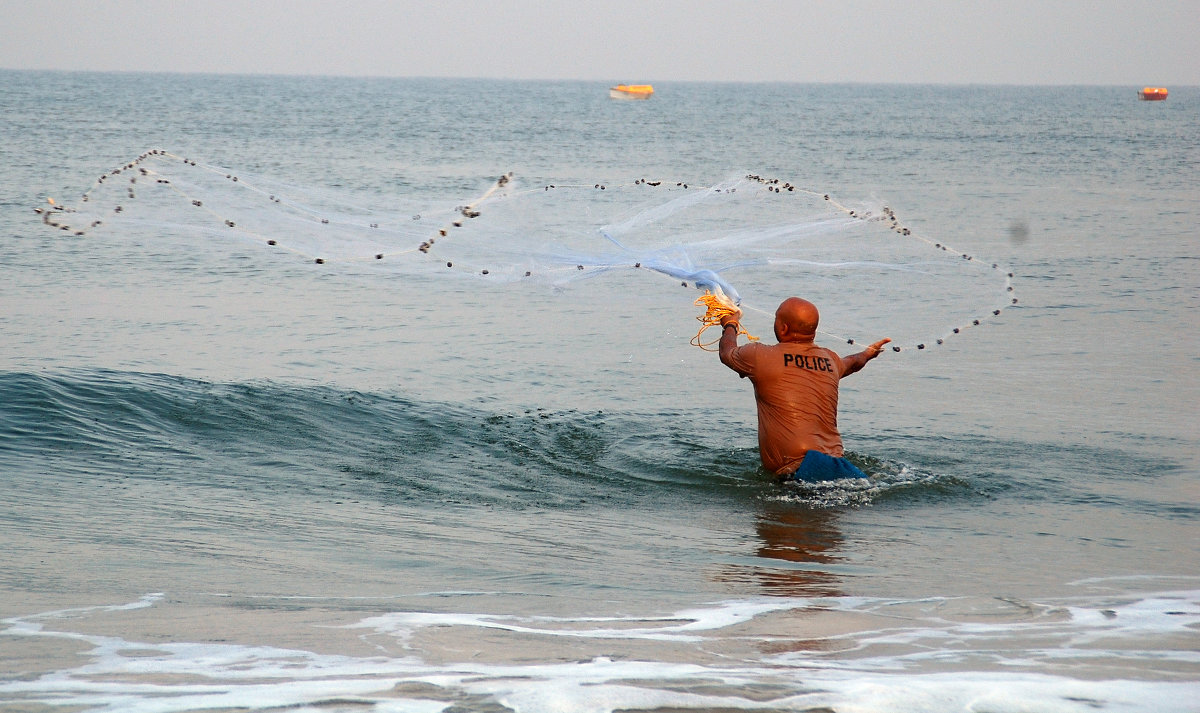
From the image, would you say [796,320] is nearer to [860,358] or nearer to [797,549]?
[860,358]

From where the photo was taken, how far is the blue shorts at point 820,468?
780cm

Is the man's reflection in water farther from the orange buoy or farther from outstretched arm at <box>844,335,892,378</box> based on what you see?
the orange buoy

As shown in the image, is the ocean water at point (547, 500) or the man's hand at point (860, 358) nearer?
the ocean water at point (547, 500)

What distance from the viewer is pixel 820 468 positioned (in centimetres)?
781

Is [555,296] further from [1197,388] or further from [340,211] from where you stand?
[1197,388]

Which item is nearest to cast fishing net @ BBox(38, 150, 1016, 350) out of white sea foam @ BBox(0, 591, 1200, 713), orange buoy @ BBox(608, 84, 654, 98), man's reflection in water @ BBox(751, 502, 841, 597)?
man's reflection in water @ BBox(751, 502, 841, 597)

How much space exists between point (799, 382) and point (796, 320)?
0.42 metres

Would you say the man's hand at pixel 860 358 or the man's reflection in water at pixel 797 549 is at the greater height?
the man's hand at pixel 860 358

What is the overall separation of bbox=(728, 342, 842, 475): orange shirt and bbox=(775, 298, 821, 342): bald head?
6 cm

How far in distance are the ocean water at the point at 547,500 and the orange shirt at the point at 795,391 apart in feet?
1.20

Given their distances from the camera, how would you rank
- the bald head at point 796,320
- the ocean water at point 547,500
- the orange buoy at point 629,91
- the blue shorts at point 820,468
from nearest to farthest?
the ocean water at point 547,500, the bald head at point 796,320, the blue shorts at point 820,468, the orange buoy at point 629,91

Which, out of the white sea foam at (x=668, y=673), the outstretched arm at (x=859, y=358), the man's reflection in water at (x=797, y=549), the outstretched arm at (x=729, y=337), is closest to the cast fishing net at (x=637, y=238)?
the outstretched arm at (x=729, y=337)

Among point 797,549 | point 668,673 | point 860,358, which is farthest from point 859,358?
point 668,673

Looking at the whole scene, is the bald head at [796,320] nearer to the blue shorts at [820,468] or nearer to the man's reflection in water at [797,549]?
the blue shorts at [820,468]
